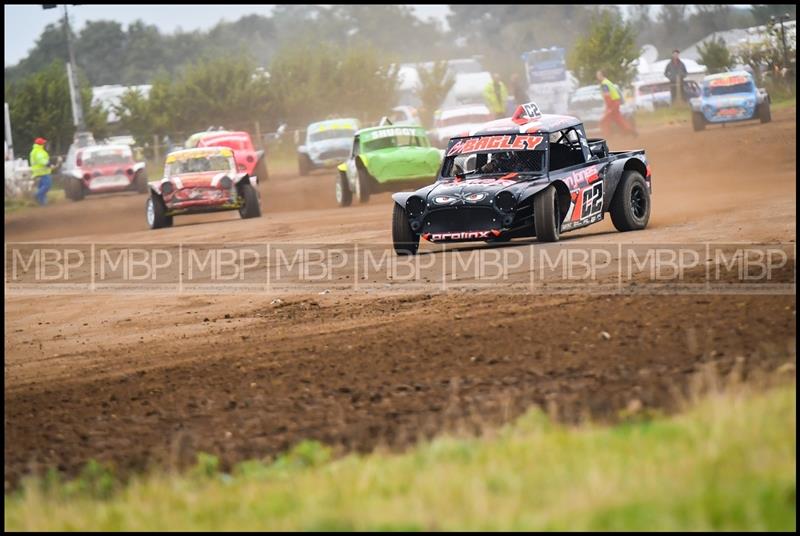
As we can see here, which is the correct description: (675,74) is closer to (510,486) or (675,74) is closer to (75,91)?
(75,91)

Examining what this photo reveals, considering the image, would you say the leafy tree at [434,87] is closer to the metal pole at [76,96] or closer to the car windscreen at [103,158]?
the metal pole at [76,96]

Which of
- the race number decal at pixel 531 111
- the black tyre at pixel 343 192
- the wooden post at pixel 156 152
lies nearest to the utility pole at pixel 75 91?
the wooden post at pixel 156 152

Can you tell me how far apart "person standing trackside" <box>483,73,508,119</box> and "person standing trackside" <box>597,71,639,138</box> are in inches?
244

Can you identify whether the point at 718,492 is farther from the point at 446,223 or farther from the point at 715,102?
the point at 715,102

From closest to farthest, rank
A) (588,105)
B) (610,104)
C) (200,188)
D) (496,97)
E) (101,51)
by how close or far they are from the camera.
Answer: (200,188)
(610,104)
(496,97)
(588,105)
(101,51)

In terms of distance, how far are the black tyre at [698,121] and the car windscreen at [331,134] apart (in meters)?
9.81

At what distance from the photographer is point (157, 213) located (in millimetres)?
24078

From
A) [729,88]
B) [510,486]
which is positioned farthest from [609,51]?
[510,486]

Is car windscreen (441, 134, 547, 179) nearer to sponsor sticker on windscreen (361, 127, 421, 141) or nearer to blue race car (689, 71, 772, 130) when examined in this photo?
sponsor sticker on windscreen (361, 127, 421, 141)

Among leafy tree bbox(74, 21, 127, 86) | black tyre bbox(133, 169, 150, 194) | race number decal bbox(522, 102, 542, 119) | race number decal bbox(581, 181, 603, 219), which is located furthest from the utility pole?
leafy tree bbox(74, 21, 127, 86)

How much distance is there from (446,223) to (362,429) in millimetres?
7403

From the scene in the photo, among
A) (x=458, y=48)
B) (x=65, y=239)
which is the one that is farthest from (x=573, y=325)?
(x=458, y=48)

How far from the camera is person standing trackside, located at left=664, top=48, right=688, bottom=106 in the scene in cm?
3989

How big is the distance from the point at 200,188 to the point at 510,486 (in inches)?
738
